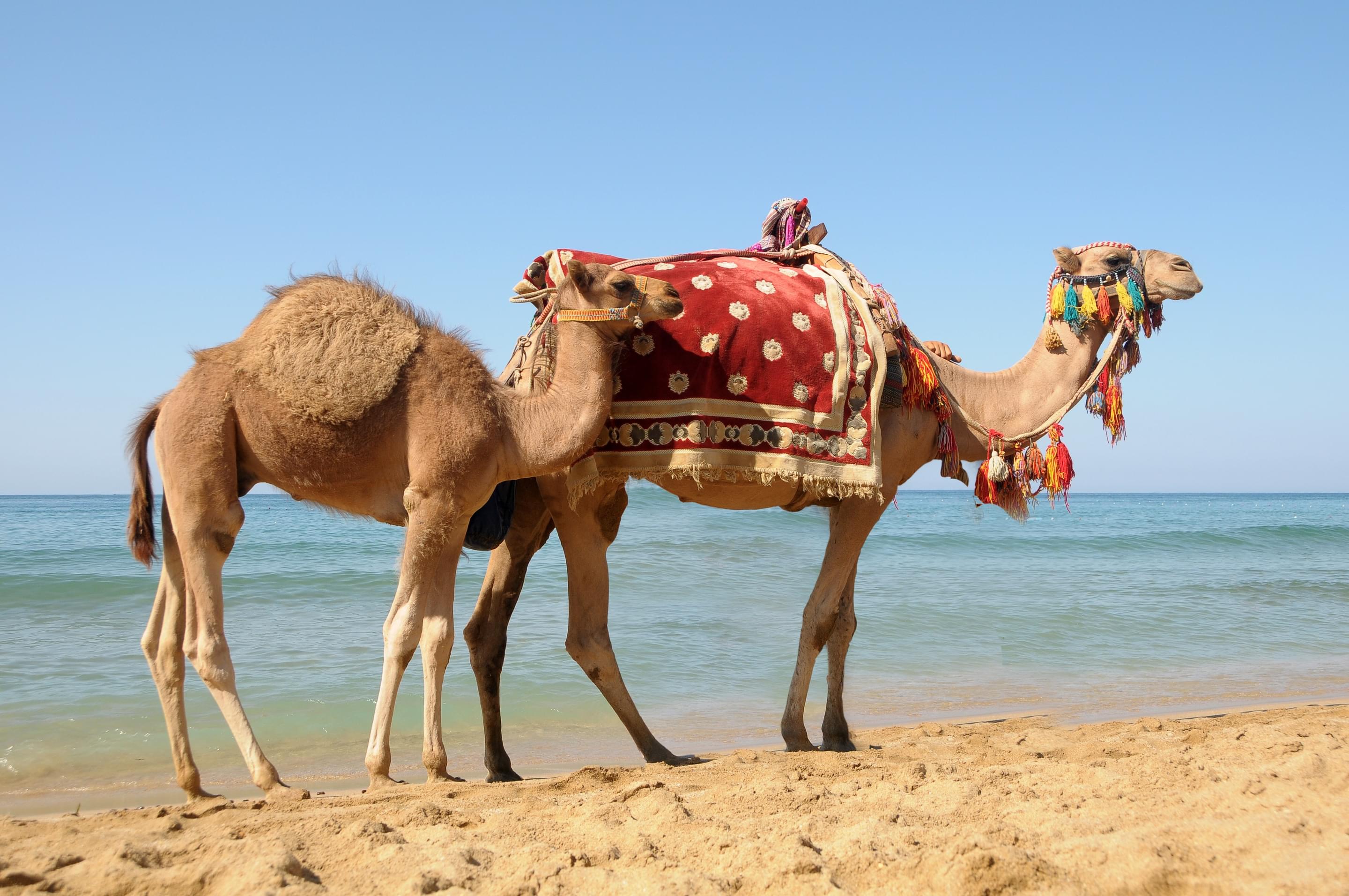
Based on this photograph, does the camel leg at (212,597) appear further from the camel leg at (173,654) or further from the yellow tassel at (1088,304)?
the yellow tassel at (1088,304)

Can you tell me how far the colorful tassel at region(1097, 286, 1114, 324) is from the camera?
5855 mm

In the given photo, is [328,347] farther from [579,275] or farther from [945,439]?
[945,439]

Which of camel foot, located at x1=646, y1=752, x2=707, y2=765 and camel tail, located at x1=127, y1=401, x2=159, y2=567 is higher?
camel tail, located at x1=127, y1=401, x2=159, y2=567

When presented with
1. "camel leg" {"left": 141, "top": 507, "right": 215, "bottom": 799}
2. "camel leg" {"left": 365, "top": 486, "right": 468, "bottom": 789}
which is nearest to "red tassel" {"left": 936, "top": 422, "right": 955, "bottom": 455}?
"camel leg" {"left": 365, "top": 486, "right": 468, "bottom": 789}

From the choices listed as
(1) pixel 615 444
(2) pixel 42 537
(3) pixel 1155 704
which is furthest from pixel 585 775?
(2) pixel 42 537

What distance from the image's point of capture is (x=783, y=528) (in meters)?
24.2

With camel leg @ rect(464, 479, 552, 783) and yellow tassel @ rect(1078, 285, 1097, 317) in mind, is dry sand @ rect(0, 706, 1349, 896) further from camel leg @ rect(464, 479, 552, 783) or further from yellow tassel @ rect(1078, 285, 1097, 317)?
yellow tassel @ rect(1078, 285, 1097, 317)

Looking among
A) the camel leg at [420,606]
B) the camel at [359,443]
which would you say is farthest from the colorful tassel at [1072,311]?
the camel leg at [420,606]

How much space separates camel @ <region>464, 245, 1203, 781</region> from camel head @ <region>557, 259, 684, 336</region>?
2.70ft

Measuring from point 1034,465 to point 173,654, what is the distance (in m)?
4.37

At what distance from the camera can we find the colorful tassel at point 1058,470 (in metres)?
5.66

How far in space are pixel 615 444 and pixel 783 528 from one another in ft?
64.2

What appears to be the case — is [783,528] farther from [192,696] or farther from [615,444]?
[615,444]

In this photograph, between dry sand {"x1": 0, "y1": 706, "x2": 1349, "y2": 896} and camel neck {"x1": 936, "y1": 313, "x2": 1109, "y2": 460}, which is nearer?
dry sand {"x1": 0, "y1": 706, "x2": 1349, "y2": 896}
